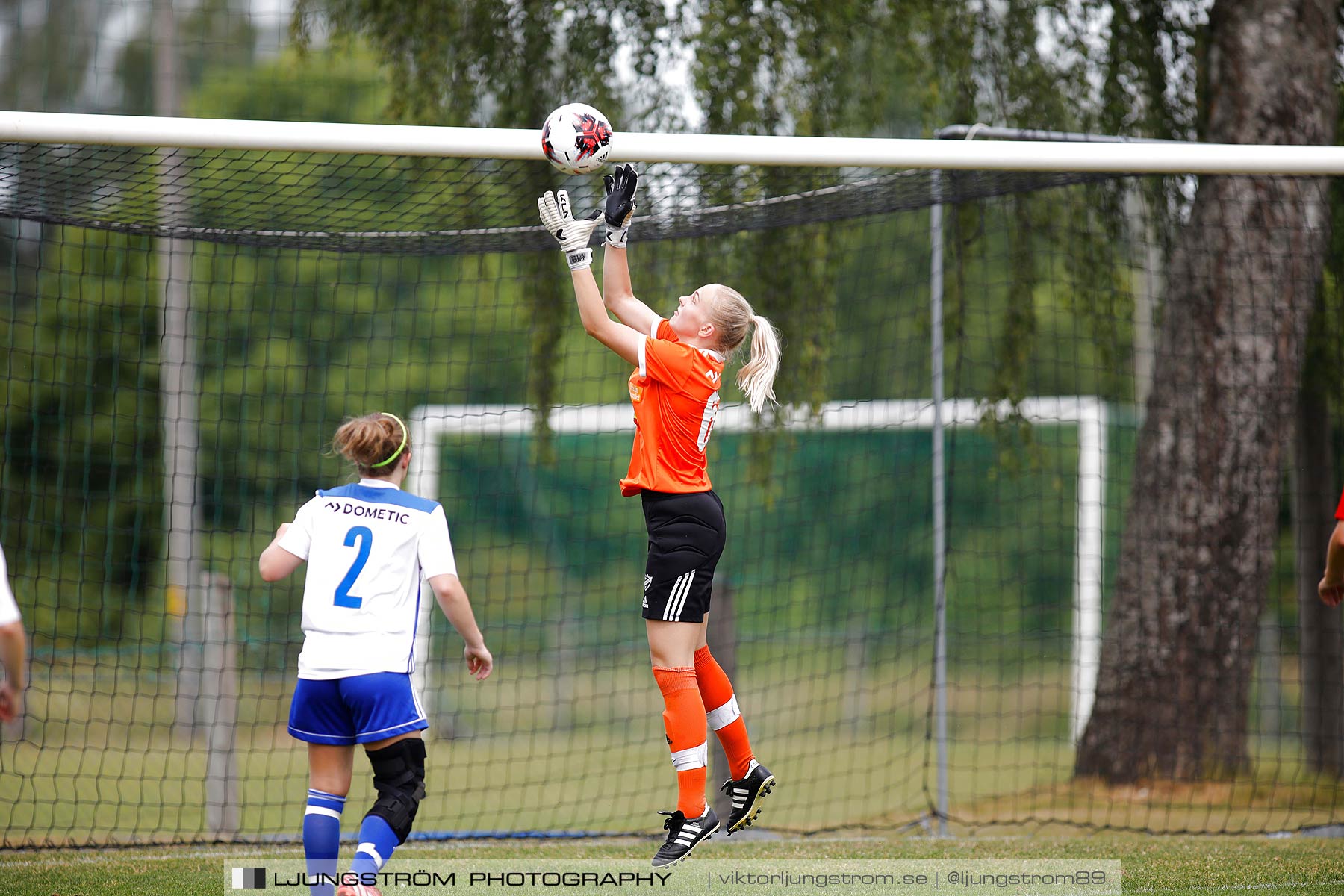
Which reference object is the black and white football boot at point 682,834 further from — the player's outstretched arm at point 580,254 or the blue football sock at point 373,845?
the player's outstretched arm at point 580,254

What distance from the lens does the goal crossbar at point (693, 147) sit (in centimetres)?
425

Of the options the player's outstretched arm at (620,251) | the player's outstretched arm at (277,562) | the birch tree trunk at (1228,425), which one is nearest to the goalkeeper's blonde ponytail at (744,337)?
the player's outstretched arm at (620,251)

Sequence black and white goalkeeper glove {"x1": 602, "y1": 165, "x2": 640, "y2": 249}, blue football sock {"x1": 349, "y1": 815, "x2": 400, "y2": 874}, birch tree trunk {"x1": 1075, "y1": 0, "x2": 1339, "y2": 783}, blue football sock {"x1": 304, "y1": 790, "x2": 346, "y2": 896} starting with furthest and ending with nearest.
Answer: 1. birch tree trunk {"x1": 1075, "y1": 0, "x2": 1339, "y2": 783}
2. black and white goalkeeper glove {"x1": 602, "y1": 165, "x2": 640, "y2": 249}
3. blue football sock {"x1": 304, "y1": 790, "x2": 346, "y2": 896}
4. blue football sock {"x1": 349, "y1": 815, "x2": 400, "y2": 874}

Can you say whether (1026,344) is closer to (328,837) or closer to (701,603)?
(701,603)

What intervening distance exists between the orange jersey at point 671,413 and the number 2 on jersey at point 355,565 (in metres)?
0.89

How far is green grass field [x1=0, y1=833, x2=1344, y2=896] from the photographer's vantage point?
4.54 m

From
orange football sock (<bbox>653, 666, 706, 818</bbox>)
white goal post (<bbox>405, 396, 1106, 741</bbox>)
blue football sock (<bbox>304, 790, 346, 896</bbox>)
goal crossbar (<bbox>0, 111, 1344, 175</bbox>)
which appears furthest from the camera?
white goal post (<bbox>405, 396, 1106, 741</bbox>)

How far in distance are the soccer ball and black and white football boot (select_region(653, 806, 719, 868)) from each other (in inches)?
89.4

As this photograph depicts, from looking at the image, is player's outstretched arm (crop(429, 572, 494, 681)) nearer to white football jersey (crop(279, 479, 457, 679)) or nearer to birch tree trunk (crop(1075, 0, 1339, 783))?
white football jersey (crop(279, 479, 457, 679))

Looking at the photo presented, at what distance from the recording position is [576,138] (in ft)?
13.4

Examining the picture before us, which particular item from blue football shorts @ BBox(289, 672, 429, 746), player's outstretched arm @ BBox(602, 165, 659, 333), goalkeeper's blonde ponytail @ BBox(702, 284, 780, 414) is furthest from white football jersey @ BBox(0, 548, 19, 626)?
goalkeeper's blonde ponytail @ BBox(702, 284, 780, 414)

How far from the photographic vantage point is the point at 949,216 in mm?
7836

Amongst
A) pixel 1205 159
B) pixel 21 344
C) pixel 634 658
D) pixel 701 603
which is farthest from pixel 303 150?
pixel 21 344

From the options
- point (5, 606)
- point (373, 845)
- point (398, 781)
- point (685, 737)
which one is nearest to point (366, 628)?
point (398, 781)
